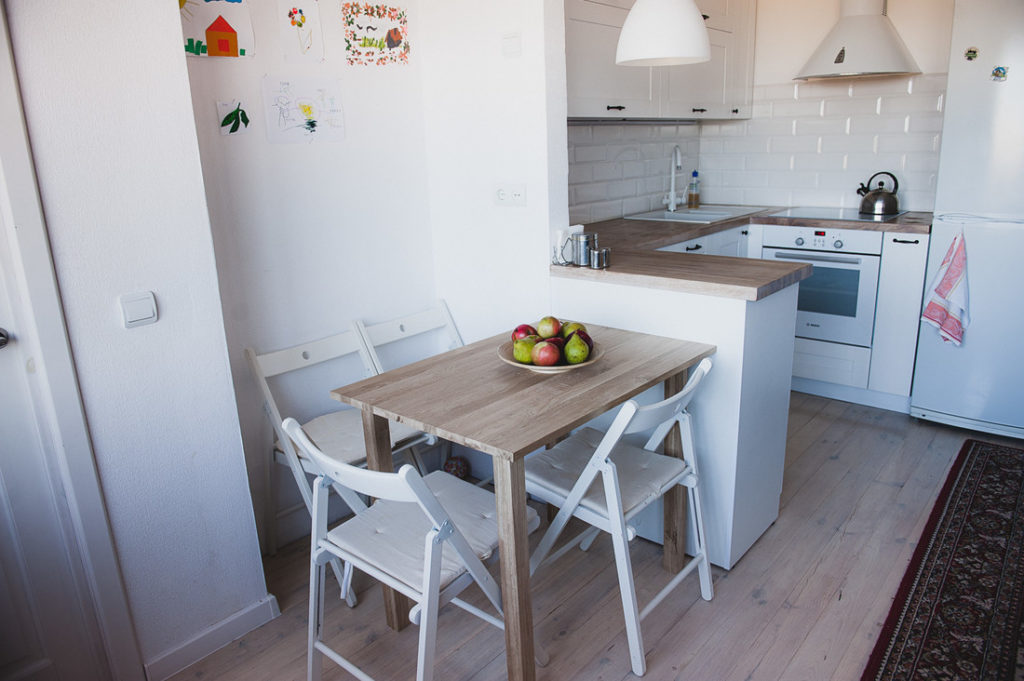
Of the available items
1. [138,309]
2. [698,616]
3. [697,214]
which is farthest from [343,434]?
[697,214]

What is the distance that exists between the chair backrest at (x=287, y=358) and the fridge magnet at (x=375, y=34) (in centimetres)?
98

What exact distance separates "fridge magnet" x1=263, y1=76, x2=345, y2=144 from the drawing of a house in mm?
129

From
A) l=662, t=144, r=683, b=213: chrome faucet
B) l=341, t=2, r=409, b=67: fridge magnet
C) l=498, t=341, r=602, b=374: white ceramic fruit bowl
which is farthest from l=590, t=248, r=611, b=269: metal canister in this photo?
l=662, t=144, r=683, b=213: chrome faucet

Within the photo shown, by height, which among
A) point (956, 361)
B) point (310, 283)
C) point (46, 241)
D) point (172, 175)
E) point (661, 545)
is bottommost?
point (661, 545)

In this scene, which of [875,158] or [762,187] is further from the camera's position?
[762,187]

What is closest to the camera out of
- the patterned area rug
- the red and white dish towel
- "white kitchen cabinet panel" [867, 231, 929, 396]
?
the patterned area rug

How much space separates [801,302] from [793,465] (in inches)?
42.9

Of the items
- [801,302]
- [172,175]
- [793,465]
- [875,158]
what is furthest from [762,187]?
[172,175]

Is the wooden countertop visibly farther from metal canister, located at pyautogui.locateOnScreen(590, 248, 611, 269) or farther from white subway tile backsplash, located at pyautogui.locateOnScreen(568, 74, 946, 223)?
white subway tile backsplash, located at pyautogui.locateOnScreen(568, 74, 946, 223)

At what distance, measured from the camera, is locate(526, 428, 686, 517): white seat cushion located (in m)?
1.89

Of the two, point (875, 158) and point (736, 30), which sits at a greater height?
point (736, 30)

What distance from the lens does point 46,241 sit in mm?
1579

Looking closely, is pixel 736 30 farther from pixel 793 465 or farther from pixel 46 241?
pixel 46 241

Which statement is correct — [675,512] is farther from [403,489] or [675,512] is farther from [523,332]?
[403,489]
